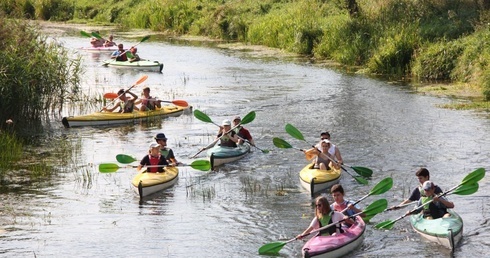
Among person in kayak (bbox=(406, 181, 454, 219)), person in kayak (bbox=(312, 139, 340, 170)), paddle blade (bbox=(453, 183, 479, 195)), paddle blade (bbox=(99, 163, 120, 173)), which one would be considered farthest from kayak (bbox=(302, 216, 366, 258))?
paddle blade (bbox=(99, 163, 120, 173))

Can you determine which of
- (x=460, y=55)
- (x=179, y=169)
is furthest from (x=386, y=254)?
(x=460, y=55)

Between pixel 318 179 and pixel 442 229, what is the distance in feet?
11.1

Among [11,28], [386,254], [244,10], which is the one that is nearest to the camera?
[386,254]

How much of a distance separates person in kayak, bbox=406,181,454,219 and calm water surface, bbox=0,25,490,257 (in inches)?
15.6

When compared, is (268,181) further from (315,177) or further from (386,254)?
(386,254)

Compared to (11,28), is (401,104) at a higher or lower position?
lower

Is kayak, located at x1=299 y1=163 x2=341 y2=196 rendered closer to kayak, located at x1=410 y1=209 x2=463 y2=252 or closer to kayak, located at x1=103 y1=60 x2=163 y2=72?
kayak, located at x1=410 y1=209 x2=463 y2=252

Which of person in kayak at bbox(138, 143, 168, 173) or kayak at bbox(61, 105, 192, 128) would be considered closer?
person in kayak at bbox(138, 143, 168, 173)

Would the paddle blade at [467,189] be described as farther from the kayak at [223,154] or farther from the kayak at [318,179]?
the kayak at [223,154]

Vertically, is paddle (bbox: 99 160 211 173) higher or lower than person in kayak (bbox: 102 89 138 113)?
lower

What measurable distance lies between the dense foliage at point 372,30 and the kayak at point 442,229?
38.3ft

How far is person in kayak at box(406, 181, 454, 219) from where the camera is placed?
12.5 metres

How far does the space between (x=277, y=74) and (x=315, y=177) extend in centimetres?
1487

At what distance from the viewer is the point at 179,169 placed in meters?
17.3
